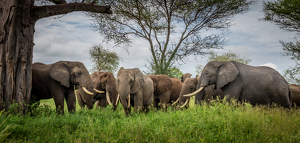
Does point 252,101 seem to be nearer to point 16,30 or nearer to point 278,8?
point 16,30

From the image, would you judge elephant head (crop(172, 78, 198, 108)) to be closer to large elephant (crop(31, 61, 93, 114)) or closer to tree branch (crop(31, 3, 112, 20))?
large elephant (crop(31, 61, 93, 114))

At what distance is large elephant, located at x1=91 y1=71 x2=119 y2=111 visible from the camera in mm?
11469

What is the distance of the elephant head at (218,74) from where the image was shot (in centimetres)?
900

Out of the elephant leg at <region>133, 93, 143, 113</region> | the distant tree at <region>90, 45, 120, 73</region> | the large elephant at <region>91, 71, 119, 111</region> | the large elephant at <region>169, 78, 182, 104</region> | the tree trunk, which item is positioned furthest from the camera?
the distant tree at <region>90, 45, 120, 73</region>

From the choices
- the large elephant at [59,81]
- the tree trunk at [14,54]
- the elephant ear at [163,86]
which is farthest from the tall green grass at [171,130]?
the elephant ear at [163,86]

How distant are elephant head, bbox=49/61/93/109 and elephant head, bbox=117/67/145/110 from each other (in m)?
1.46

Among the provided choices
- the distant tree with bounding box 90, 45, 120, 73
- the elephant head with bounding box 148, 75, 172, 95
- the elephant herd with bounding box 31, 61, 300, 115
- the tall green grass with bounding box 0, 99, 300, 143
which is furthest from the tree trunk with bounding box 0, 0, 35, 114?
the distant tree with bounding box 90, 45, 120, 73

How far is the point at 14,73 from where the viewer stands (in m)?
8.10

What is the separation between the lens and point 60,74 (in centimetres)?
912

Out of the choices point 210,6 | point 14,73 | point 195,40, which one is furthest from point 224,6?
point 14,73

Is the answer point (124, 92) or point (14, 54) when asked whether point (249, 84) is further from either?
point (14, 54)

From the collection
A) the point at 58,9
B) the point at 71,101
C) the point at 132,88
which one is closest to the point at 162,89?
the point at 132,88

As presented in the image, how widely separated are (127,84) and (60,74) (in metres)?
2.77

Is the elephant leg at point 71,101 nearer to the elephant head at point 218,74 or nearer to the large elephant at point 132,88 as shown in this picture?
the large elephant at point 132,88
